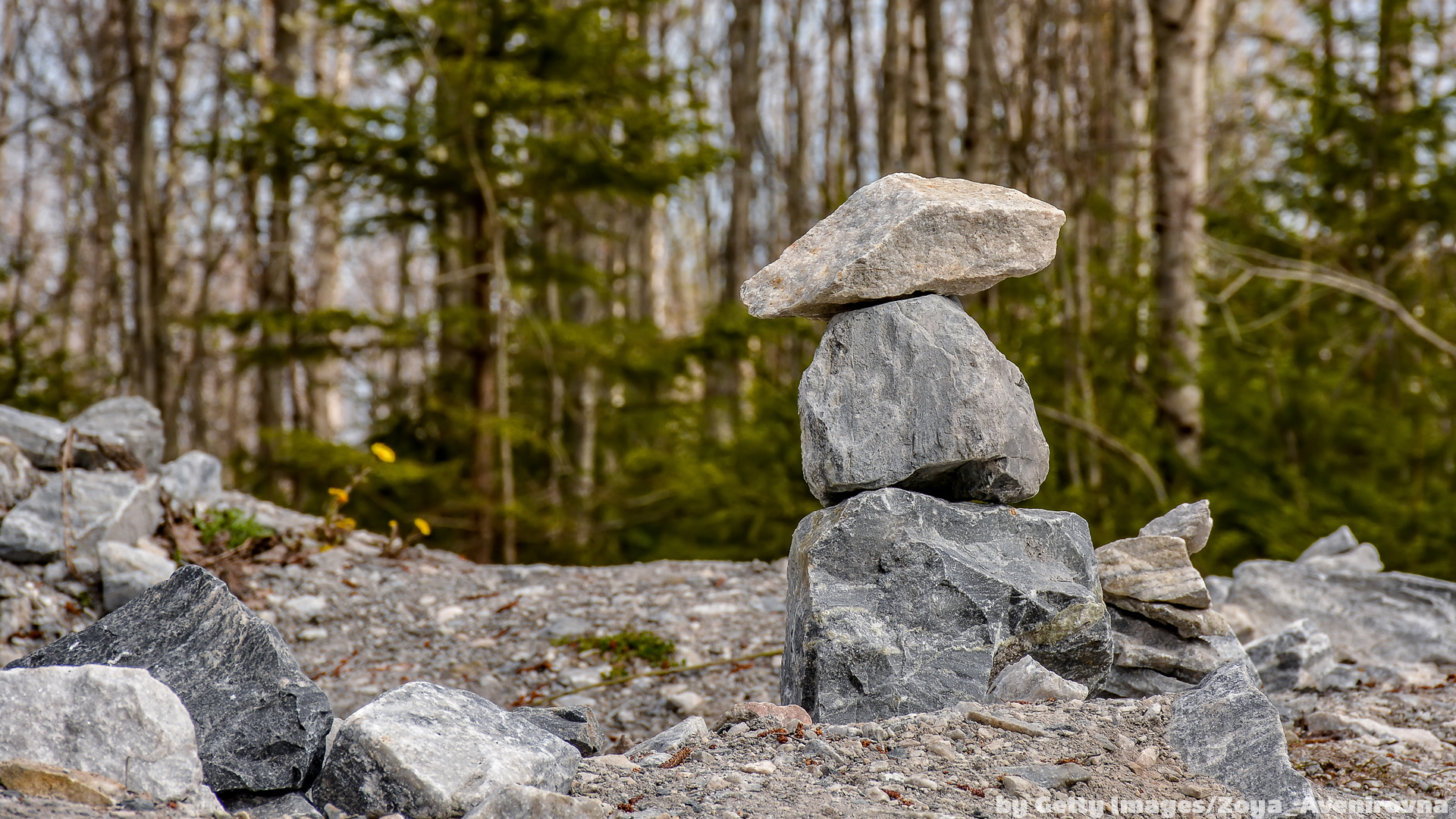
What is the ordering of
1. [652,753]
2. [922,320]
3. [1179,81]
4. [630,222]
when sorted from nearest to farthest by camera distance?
1. [652,753]
2. [922,320]
3. [1179,81]
4. [630,222]

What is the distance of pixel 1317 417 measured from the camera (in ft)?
21.3

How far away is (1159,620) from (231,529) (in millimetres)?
4582

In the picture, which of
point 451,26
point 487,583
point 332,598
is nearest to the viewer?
point 332,598

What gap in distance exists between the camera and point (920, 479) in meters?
3.48

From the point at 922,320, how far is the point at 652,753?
5.48 feet

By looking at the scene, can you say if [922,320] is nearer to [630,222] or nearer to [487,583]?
[487,583]

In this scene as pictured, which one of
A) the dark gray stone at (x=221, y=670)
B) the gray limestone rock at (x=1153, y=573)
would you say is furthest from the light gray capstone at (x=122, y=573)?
the gray limestone rock at (x=1153, y=573)

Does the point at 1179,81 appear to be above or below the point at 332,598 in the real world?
above

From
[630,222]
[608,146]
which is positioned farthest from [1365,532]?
[630,222]

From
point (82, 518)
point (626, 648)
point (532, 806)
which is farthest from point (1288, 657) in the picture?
point (82, 518)

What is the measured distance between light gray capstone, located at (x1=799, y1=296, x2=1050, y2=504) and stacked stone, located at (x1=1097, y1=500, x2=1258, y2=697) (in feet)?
1.98

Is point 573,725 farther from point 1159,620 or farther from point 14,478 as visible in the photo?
point 14,478

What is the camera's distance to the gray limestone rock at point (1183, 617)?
364cm

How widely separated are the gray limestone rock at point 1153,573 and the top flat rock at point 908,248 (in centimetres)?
116
